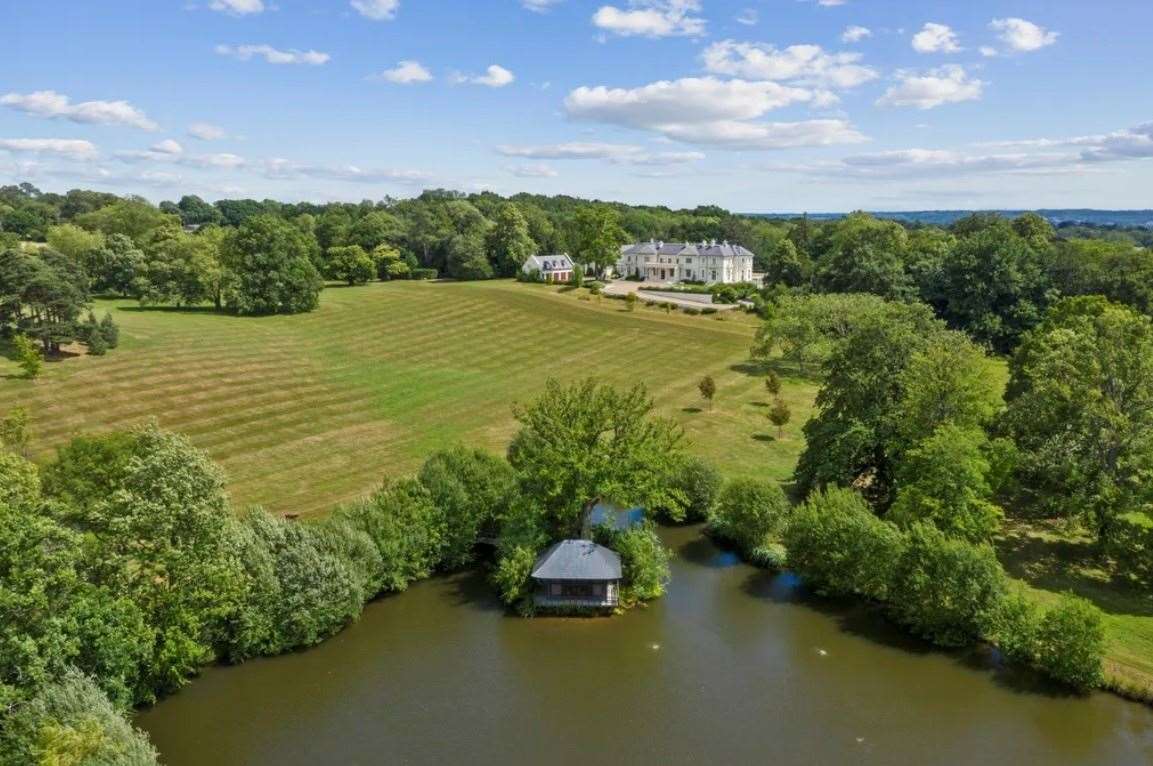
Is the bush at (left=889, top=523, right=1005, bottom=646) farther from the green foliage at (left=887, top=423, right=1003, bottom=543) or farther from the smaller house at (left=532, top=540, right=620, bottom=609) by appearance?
the smaller house at (left=532, top=540, right=620, bottom=609)

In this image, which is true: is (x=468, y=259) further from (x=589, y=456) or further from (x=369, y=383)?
(x=589, y=456)

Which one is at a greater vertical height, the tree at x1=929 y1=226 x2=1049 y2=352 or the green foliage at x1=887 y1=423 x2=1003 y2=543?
the tree at x1=929 y1=226 x2=1049 y2=352

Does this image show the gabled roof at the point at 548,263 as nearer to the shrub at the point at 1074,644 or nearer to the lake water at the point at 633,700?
the lake water at the point at 633,700

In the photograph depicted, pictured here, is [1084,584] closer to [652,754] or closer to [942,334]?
[942,334]

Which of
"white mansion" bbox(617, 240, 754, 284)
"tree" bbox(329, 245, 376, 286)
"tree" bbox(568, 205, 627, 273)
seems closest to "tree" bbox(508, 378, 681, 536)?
"tree" bbox(329, 245, 376, 286)

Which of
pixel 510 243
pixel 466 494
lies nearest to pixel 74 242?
pixel 510 243

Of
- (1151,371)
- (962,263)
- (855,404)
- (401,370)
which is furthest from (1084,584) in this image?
(962,263)

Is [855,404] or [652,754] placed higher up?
[855,404]
